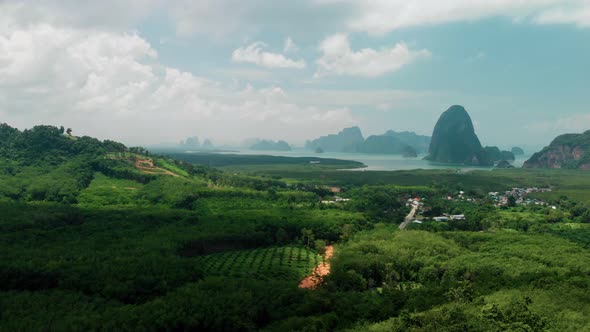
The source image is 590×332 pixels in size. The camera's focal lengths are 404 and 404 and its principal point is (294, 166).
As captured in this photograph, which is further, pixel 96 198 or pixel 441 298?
pixel 96 198

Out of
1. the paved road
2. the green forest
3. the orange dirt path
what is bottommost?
the orange dirt path

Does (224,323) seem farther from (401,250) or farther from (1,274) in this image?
(401,250)

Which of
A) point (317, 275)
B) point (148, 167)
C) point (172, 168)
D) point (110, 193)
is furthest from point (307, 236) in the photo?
point (172, 168)

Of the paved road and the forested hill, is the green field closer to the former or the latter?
the paved road

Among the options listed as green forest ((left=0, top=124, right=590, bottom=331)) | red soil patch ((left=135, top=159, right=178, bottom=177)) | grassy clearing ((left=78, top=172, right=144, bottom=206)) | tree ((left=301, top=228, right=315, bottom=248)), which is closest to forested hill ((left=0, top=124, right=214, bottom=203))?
red soil patch ((left=135, top=159, right=178, bottom=177))

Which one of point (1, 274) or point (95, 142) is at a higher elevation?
point (95, 142)

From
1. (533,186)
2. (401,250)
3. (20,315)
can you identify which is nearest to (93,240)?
(20,315)

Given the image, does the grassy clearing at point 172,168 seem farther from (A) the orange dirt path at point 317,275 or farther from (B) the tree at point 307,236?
(A) the orange dirt path at point 317,275
